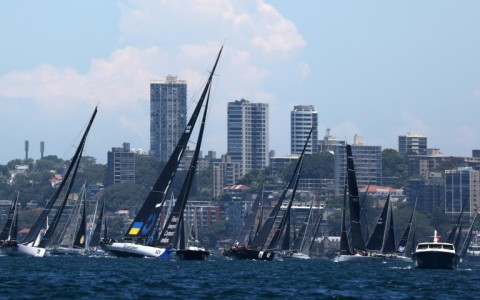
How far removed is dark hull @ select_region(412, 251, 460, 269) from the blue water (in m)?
1.38

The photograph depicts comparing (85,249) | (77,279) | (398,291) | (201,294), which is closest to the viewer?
(201,294)

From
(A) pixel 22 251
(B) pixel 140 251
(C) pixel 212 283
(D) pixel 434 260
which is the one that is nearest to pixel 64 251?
(A) pixel 22 251

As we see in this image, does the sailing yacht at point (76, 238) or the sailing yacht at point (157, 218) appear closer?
the sailing yacht at point (157, 218)

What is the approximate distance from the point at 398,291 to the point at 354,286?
5.33 metres

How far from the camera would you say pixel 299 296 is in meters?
77.1

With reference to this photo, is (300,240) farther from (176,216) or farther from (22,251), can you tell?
(176,216)

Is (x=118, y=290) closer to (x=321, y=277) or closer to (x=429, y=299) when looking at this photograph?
(x=429, y=299)

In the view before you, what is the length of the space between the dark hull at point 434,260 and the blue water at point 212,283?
4.53 ft

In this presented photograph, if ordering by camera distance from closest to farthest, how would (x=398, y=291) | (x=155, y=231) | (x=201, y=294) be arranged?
(x=201, y=294) < (x=398, y=291) < (x=155, y=231)

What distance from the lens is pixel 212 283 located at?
286 ft

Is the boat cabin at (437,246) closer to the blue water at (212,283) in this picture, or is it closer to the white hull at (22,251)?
the blue water at (212,283)

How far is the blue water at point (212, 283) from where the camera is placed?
251 feet

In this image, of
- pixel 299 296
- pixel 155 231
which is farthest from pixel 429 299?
pixel 155 231

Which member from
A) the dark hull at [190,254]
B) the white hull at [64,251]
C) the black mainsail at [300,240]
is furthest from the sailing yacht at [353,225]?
the black mainsail at [300,240]
